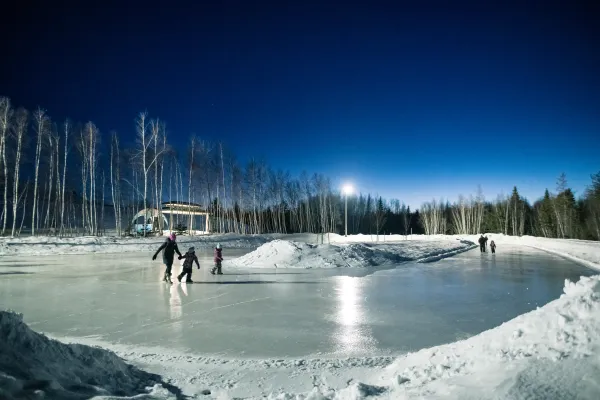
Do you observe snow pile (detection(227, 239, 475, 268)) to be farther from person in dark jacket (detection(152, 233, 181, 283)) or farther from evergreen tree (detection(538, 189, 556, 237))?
evergreen tree (detection(538, 189, 556, 237))

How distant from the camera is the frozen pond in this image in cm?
653

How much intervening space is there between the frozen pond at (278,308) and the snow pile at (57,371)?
1521 mm

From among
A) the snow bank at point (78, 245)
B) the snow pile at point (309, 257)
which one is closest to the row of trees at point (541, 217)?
the snow pile at point (309, 257)

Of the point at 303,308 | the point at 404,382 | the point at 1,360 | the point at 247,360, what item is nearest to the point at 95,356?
the point at 1,360

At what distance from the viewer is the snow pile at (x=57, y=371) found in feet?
11.0

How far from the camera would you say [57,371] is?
3908mm

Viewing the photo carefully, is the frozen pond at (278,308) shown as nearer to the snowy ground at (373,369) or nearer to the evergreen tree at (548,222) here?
the snowy ground at (373,369)

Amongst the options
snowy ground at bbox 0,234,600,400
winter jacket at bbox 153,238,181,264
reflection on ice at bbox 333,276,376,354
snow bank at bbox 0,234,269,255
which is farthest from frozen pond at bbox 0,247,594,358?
snow bank at bbox 0,234,269,255

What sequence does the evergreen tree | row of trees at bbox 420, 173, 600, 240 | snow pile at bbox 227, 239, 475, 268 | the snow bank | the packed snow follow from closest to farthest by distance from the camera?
the packed snow → snow pile at bbox 227, 239, 475, 268 → the snow bank → row of trees at bbox 420, 173, 600, 240 → the evergreen tree

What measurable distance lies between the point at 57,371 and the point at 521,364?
4.82 m

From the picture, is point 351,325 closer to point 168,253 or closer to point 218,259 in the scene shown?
point 168,253

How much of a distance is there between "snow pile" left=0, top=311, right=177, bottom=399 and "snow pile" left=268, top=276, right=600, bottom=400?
2.00 m

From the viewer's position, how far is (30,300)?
407 inches

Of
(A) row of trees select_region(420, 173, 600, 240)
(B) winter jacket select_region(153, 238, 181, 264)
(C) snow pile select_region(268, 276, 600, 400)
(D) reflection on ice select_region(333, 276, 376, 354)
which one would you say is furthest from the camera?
(A) row of trees select_region(420, 173, 600, 240)
